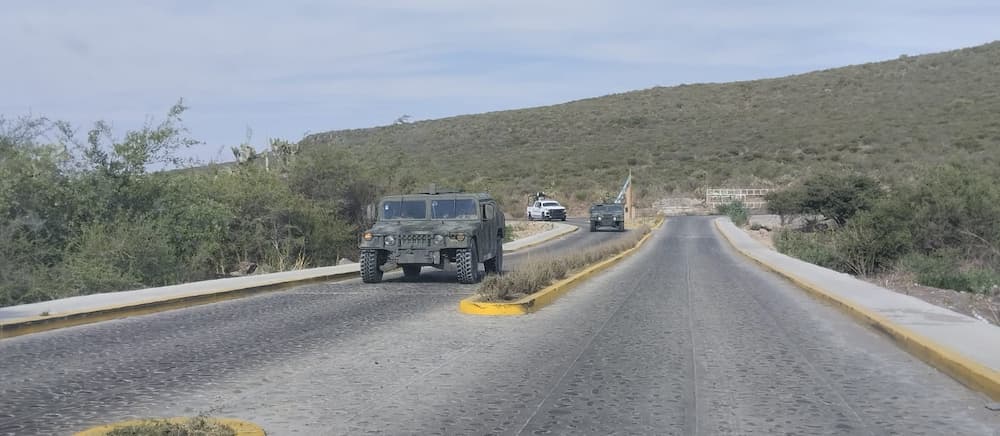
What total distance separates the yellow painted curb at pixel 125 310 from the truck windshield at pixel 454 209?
329 centimetres

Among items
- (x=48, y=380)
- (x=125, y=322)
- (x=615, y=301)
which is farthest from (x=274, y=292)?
(x=48, y=380)

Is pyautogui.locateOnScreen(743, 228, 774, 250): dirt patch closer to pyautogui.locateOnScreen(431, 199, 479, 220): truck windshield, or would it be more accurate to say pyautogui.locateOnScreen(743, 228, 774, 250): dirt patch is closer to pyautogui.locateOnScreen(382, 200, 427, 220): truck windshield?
pyautogui.locateOnScreen(431, 199, 479, 220): truck windshield

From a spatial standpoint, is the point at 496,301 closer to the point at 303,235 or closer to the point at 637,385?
the point at 637,385

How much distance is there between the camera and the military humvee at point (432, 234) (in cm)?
1706

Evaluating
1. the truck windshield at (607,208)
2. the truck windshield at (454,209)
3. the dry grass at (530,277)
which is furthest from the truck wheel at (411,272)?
the truck windshield at (607,208)

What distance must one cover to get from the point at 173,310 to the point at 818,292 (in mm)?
10595

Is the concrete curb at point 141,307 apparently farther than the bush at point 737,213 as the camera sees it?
No

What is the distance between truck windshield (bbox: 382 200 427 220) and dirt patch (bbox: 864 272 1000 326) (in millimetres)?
9259

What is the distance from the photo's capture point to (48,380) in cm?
790

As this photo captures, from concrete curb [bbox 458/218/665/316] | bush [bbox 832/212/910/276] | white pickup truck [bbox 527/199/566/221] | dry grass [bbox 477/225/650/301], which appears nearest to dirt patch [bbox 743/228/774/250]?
white pickup truck [bbox 527/199/566/221]

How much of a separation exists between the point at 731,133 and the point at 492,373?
81969 mm

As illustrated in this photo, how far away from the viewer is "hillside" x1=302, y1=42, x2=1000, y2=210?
71.6 meters

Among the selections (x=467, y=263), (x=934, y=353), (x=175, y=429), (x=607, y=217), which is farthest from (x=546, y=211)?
(x=175, y=429)

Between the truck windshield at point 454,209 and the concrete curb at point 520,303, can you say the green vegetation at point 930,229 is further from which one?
the truck windshield at point 454,209
